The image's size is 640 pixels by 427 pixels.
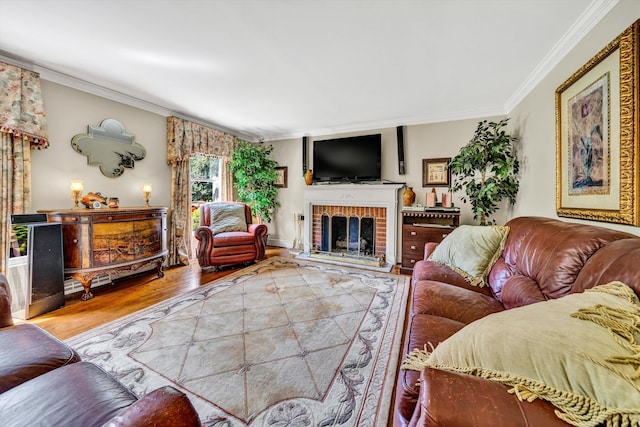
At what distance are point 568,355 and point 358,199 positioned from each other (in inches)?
138

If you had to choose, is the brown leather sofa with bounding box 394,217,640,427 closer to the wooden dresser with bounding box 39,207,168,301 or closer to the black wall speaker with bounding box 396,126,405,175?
the black wall speaker with bounding box 396,126,405,175

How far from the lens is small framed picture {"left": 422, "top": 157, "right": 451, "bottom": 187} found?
3.64m

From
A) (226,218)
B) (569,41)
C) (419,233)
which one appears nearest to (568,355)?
(569,41)

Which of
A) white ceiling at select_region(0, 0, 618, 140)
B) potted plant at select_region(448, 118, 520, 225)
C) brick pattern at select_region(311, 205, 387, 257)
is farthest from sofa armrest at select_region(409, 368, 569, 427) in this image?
brick pattern at select_region(311, 205, 387, 257)

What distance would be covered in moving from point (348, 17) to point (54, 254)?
325 centimetres

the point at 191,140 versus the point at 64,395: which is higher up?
the point at 191,140

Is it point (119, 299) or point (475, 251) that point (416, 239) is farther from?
point (119, 299)

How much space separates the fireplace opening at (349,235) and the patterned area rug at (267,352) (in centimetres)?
146

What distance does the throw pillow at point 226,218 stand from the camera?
3.72 m

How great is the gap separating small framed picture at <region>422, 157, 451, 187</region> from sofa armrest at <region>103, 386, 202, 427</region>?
3863 mm

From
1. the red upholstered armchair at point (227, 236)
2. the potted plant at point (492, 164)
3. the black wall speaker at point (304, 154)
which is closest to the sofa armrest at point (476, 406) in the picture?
the potted plant at point (492, 164)

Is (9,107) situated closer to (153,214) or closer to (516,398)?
(153,214)

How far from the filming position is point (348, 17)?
5.58ft

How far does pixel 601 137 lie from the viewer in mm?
1507
